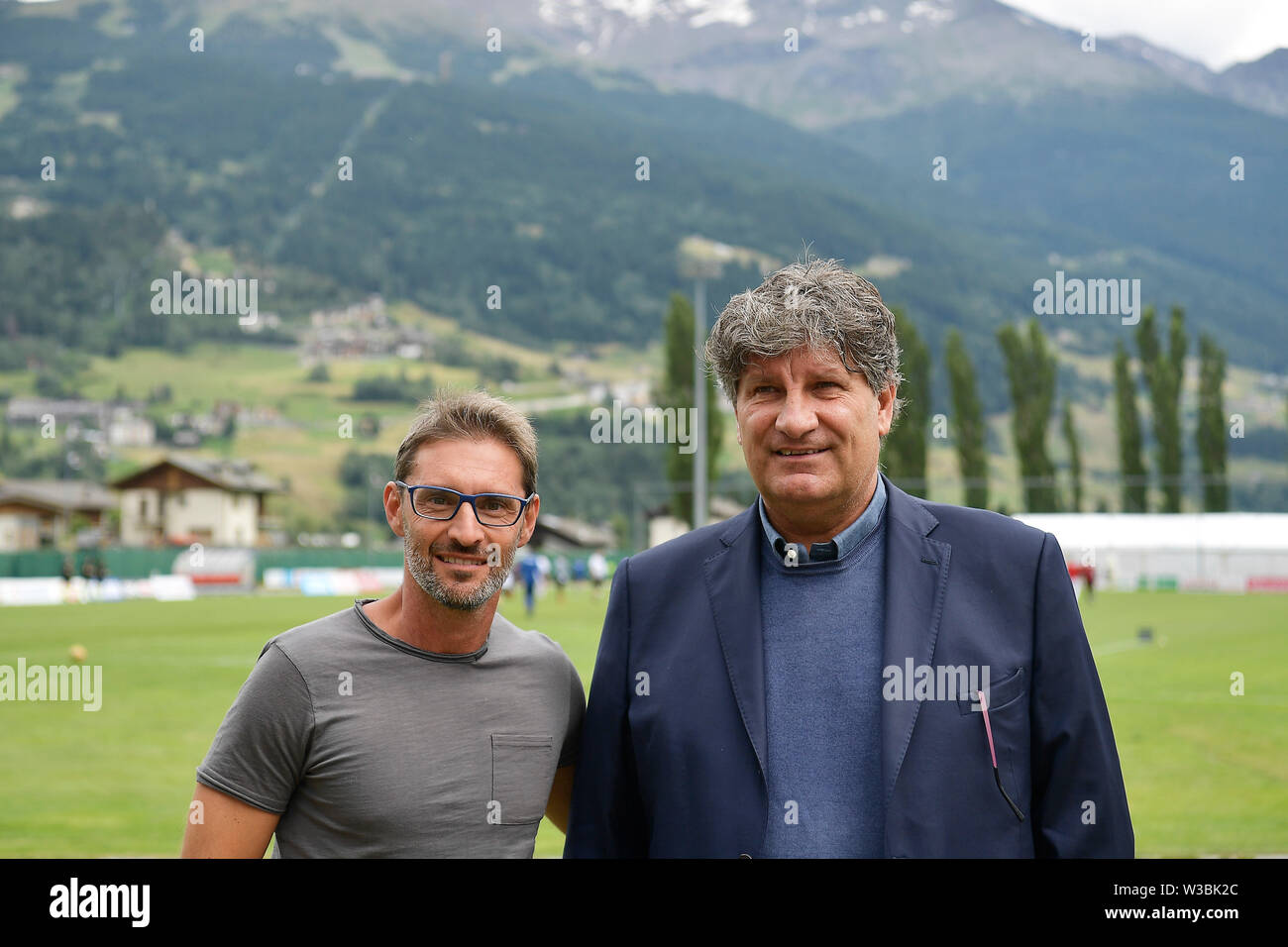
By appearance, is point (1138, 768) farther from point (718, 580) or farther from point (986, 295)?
point (986, 295)

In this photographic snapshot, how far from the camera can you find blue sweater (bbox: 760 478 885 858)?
9.57 feet

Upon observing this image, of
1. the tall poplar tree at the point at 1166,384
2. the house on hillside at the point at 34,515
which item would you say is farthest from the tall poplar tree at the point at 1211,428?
the house on hillside at the point at 34,515

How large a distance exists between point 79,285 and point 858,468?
159184mm

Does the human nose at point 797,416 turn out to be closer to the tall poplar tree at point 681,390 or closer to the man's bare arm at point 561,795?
the man's bare arm at point 561,795

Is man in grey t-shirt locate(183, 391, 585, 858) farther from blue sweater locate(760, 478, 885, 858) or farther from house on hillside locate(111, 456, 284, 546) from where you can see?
house on hillside locate(111, 456, 284, 546)

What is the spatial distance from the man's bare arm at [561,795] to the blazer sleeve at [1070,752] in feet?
3.80

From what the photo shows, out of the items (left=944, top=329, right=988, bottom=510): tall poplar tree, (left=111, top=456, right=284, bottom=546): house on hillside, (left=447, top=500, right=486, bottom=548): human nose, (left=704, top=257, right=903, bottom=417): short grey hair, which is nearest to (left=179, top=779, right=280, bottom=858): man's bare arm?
(left=447, top=500, right=486, bottom=548): human nose

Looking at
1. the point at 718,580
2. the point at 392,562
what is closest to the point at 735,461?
the point at 392,562

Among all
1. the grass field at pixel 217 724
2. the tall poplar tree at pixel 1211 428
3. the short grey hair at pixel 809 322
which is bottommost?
the grass field at pixel 217 724

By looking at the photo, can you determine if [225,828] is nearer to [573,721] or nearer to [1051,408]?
[573,721]

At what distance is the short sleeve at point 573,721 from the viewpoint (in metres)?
3.38

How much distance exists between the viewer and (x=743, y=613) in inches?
120
